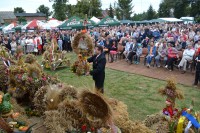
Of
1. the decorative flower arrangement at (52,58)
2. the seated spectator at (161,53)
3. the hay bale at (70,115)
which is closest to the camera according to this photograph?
the hay bale at (70,115)

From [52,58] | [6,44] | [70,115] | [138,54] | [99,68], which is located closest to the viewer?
[70,115]

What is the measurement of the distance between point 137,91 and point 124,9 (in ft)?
181

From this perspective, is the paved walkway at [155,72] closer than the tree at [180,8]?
Yes

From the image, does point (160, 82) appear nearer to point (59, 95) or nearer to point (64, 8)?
point (59, 95)

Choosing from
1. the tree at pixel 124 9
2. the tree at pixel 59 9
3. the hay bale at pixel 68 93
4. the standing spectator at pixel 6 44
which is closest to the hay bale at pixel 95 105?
the hay bale at pixel 68 93

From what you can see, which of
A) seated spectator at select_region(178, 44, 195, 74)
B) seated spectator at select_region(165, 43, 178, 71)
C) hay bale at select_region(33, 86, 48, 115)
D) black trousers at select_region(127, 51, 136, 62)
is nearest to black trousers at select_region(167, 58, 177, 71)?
seated spectator at select_region(165, 43, 178, 71)

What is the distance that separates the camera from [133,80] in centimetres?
1061

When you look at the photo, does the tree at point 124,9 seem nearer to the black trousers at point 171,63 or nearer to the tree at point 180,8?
the tree at point 180,8

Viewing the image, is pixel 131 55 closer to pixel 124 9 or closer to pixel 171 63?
pixel 171 63

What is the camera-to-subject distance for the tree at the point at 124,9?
60656mm

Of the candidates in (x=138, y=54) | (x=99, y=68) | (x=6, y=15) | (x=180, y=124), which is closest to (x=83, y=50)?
(x=99, y=68)

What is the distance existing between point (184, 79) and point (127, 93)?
10.7ft

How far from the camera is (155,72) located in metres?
11.8

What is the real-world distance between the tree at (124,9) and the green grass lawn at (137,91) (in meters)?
51.3
